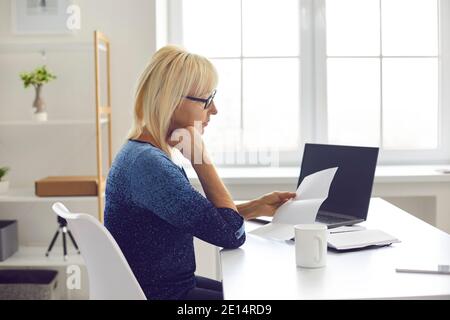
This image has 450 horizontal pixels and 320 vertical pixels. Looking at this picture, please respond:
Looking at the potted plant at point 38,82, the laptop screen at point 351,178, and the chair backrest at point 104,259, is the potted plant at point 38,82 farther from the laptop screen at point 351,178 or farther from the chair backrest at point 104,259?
the chair backrest at point 104,259

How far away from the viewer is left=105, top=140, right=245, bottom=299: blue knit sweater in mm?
1564

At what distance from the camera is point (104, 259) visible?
1.40 m

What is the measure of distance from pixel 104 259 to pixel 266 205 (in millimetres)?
658

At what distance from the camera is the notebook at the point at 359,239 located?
5.41ft

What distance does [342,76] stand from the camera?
336 centimetres

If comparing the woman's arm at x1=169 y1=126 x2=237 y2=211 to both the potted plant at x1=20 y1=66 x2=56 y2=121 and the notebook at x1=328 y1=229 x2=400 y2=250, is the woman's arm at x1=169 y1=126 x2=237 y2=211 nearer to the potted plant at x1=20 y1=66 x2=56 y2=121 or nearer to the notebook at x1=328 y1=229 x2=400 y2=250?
the notebook at x1=328 y1=229 x2=400 y2=250

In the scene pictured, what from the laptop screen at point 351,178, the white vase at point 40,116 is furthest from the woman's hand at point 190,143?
the white vase at point 40,116

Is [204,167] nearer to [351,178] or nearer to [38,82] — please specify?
[351,178]

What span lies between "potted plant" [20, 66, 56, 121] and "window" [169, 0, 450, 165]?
722 millimetres

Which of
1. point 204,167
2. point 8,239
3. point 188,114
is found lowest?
point 8,239

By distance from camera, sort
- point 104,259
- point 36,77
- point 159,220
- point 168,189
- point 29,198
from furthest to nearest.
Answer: point 36,77 → point 29,198 → point 159,220 → point 168,189 → point 104,259

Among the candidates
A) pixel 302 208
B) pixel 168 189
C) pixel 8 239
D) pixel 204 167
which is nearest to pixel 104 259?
pixel 168 189
